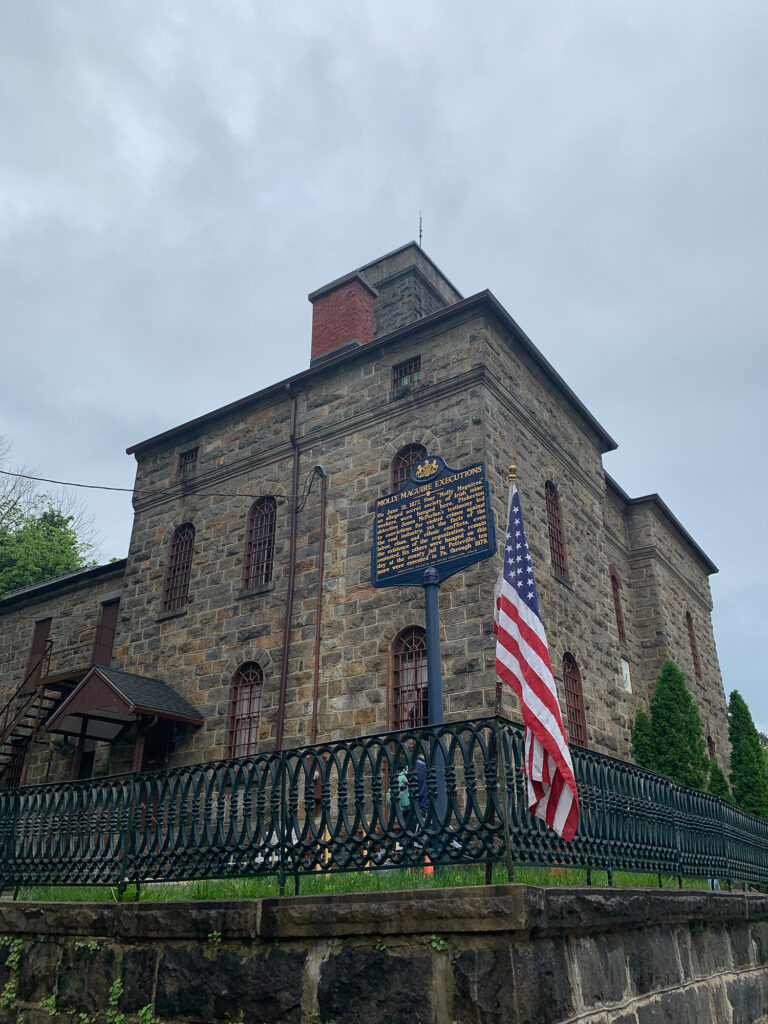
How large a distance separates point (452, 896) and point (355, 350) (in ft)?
41.6

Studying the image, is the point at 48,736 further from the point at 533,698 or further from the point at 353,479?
the point at 533,698

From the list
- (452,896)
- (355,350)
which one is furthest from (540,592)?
(452,896)

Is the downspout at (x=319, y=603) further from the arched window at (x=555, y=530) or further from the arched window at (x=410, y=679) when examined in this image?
the arched window at (x=555, y=530)

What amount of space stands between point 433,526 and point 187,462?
1035 centimetres

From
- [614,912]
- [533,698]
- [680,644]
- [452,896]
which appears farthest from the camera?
[680,644]

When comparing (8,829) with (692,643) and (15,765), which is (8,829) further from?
(692,643)

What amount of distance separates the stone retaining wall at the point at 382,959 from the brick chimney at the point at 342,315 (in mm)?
13591

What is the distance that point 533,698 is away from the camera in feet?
18.7

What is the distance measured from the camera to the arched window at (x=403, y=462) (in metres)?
14.8

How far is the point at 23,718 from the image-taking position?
19.5 metres

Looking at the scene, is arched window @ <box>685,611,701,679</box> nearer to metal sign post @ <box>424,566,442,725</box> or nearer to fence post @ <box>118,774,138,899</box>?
metal sign post @ <box>424,566,442,725</box>

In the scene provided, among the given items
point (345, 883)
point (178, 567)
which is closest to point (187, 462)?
point (178, 567)

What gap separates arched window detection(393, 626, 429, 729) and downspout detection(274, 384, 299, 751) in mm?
2190

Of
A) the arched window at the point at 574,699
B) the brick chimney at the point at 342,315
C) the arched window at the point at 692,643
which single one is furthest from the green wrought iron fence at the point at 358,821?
the arched window at the point at 692,643
